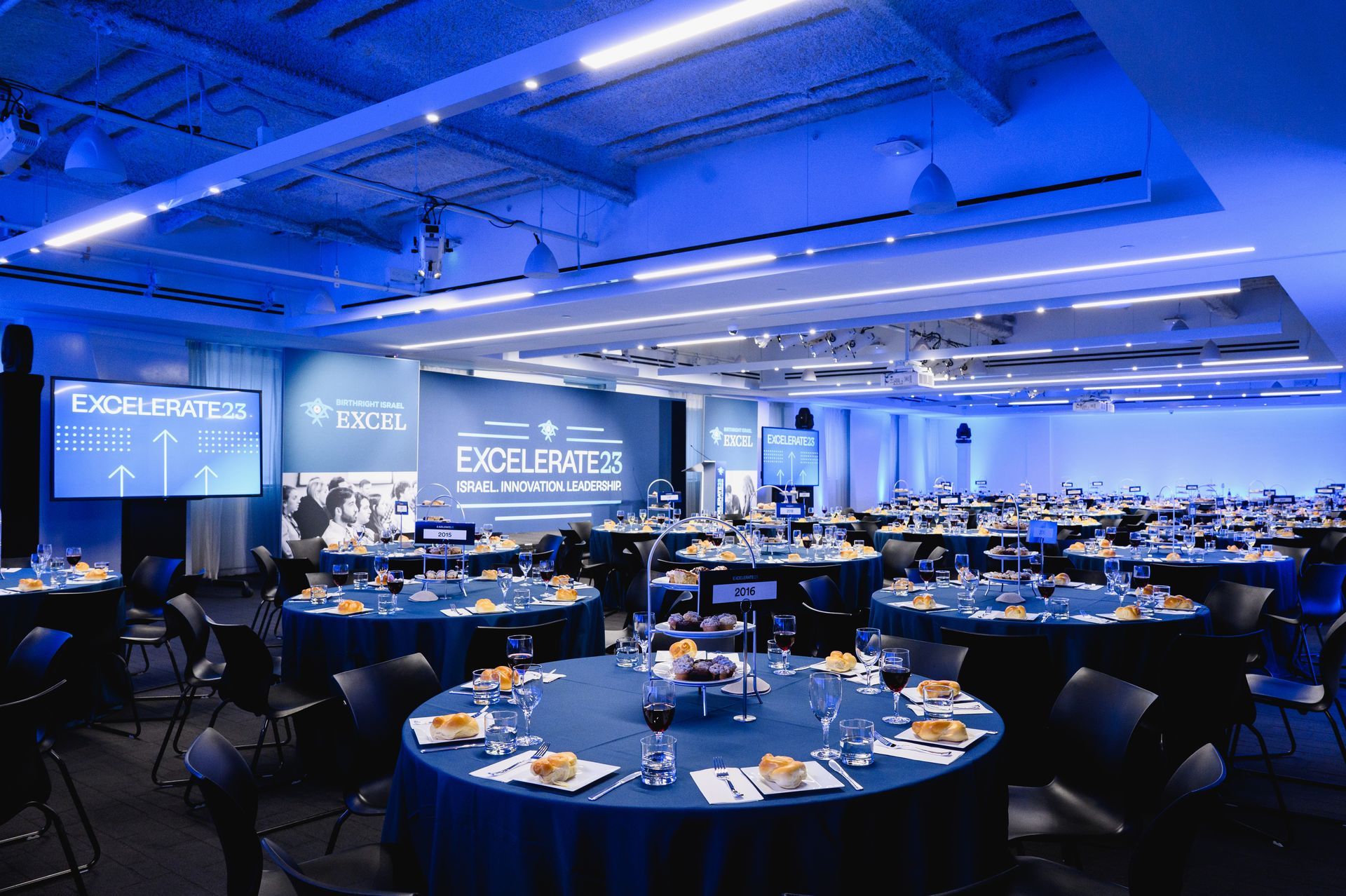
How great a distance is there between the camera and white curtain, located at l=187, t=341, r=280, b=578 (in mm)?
11320

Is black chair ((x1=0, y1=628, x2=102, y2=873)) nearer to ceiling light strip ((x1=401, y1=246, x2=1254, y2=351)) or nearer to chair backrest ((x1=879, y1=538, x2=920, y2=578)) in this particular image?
chair backrest ((x1=879, y1=538, x2=920, y2=578))

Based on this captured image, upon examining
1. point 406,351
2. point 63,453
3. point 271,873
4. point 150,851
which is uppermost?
point 406,351

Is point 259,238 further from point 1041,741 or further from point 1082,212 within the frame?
point 1041,741

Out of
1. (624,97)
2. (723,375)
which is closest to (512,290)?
(624,97)

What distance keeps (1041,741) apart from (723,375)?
49.4 ft

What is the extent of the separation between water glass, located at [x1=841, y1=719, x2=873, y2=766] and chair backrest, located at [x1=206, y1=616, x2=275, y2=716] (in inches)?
113

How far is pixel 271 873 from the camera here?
2498 mm

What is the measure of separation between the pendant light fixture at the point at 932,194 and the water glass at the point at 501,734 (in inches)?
166

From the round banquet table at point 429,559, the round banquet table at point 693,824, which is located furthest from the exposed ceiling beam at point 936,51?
the round banquet table at point 429,559

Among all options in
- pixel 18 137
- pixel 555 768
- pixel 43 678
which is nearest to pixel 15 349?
pixel 18 137

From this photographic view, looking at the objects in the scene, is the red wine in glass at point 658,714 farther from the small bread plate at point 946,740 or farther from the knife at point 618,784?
the small bread plate at point 946,740

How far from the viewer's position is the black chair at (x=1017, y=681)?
11.7 feet

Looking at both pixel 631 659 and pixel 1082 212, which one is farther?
pixel 1082 212

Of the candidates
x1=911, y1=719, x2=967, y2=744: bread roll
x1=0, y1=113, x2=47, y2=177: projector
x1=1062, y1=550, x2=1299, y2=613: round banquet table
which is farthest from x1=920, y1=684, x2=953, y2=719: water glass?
x1=0, y1=113, x2=47, y2=177: projector
